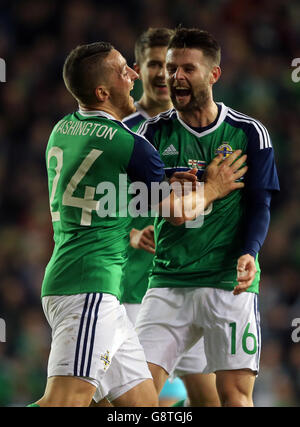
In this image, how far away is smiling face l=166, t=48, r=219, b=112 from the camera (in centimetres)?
371

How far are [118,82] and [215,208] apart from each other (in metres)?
0.81

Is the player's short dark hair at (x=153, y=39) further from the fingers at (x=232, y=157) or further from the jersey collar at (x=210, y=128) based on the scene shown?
the fingers at (x=232, y=157)

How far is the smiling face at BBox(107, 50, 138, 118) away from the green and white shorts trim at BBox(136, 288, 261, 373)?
0.99 metres

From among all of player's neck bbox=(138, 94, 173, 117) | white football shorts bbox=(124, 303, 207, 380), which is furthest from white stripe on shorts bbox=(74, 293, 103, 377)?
player's neck bbox=(138, 94, 173, 117)

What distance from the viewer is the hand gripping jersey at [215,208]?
366 cm

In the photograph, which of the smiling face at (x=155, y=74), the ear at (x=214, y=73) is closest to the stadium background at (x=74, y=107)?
the smiling face at (x=155, y=74)

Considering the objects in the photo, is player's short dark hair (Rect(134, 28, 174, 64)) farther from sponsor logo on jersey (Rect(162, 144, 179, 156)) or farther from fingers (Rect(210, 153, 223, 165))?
fingers (Rect(210, 153, 223, 165))

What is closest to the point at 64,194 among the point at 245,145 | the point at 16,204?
the point at 245,145

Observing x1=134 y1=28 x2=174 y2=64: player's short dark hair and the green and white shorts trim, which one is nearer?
the green and white shorts trim

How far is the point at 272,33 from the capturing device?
928cm

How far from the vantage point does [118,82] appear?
3.40 m

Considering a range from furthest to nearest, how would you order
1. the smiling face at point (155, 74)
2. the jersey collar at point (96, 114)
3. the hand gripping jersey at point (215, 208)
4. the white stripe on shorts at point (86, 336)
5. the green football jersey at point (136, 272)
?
the smiling face at point (155, 74) → the green football jersey at point (136, 272) → the hand gripping jersey at point (215, 208) → the jersey collar at point (96, 114) → the white stripe on shorts at point (86, 336)

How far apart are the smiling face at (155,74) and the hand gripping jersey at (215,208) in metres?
1.03
